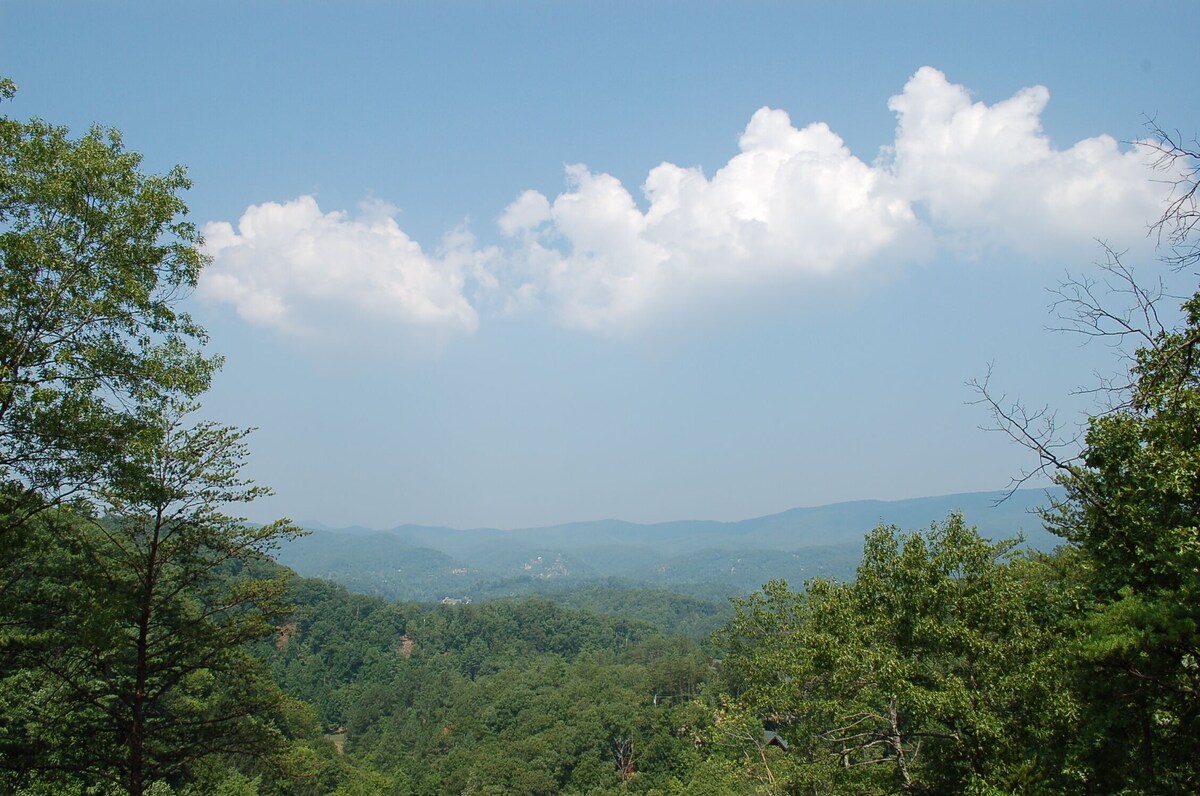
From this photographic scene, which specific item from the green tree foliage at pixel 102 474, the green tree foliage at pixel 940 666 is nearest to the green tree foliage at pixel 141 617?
the green tree foliage at pixel 102 474

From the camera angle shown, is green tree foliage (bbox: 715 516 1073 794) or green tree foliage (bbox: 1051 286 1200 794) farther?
green tree foliage (bbox: 715 516 1073 794)

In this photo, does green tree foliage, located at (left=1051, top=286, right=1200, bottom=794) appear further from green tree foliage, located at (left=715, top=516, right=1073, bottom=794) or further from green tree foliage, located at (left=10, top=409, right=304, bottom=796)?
green tree foliage, located at (left=10, top=409, right=304, bottom=796)

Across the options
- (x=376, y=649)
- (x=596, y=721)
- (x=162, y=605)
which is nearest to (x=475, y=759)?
(x=596, y=721)

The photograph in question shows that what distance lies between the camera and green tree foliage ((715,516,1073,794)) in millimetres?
7065

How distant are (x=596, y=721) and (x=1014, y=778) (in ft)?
135

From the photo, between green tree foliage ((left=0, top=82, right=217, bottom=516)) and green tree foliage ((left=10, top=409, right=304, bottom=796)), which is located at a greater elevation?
green tree foliage ((left=0, top=82, right=217, bottom=516))

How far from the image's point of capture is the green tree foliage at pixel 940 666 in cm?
706

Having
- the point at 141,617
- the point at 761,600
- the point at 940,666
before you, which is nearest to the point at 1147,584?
the point at 940,666

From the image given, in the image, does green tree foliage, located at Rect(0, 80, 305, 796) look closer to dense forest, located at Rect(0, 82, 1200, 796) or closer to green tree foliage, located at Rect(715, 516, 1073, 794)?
dense forest, located at Rect(0, 82, 1200, 796)

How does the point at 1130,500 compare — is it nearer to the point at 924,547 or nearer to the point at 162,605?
the point at 924,547

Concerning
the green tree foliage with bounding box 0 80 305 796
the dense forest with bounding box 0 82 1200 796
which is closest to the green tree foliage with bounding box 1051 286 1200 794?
the dense forest with bounding box 0 82 1200 796

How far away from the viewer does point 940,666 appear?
8.48m

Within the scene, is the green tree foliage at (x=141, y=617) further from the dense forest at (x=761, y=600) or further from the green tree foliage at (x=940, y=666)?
the green tree foliage at (x=940, y=666)

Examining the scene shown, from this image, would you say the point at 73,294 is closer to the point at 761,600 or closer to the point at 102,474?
the point at 102,474
